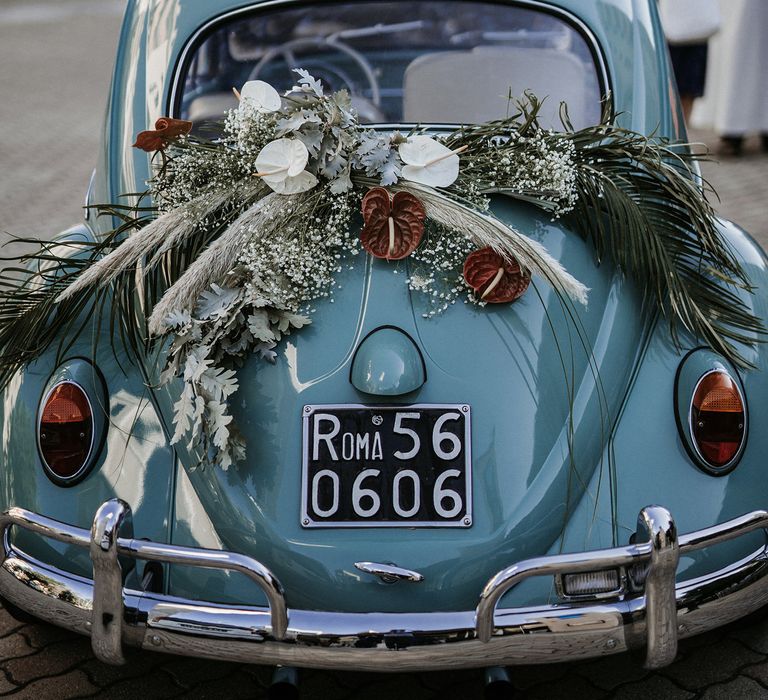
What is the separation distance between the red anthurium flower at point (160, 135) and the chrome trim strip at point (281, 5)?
23.1 inches

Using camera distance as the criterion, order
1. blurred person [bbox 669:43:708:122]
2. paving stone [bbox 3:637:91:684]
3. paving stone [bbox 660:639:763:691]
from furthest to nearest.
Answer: blurred person [bbox 669:43:708:122] < paving stone [bbox 3:637:91:684] < paving stone [bbox 660:639:763:691]

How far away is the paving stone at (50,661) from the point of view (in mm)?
3021

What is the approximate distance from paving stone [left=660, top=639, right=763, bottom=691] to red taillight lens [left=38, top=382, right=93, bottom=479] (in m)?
1.74

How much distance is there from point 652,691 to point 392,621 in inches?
41.2

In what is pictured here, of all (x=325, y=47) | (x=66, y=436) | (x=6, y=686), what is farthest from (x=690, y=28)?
(x=6, y=686)

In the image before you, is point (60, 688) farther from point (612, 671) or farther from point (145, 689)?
point (612, 671)

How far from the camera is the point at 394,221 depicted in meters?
2.64

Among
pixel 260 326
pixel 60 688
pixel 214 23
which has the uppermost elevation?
pixel 214 23

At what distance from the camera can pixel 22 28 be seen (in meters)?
19.1

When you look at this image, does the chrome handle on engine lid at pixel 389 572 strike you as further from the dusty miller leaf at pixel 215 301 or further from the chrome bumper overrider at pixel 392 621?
the dusty miller leaf at pixel 215 301

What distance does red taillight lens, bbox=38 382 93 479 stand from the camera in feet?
8.84

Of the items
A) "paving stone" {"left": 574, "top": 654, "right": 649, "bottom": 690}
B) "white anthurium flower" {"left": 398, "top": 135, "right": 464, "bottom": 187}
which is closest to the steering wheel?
"white anthurium flower" {"left": 398, "top": 135, "right": 464, "bottom": 187}

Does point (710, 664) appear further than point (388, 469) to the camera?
Yes

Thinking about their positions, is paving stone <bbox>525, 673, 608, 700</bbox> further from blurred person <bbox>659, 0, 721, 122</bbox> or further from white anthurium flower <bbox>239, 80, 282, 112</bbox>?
blurred person <bbox>659, 0, 721, 122</bbox>
